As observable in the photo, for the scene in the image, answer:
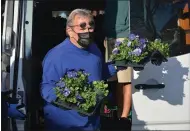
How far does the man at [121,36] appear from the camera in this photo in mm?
3298

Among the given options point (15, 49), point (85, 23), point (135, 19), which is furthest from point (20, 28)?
point (135, 19)

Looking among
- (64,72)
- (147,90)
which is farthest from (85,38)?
(147,90)

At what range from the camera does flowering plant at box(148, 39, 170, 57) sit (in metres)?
3.04

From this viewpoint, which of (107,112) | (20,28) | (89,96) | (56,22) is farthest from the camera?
(56,22)

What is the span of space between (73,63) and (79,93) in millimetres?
303

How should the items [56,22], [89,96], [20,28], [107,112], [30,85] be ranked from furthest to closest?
[56,22]
[107,112]
[30,85]
[20,28]
[89,96]

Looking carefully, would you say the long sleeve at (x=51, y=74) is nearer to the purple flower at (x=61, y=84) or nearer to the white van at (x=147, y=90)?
the purple flower at (x=61, y=84)

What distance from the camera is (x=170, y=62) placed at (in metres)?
3.31

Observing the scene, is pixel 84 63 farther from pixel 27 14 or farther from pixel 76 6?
pixel 76 6

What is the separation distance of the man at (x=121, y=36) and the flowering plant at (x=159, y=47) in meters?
0.28

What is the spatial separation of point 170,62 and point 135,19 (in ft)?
1.41

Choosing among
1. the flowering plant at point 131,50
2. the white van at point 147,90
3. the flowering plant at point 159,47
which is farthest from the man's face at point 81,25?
the flowering plant at point 159,47

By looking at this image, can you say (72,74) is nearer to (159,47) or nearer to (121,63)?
(121,63)

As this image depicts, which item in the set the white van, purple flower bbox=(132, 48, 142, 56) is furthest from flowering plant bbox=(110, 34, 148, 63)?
the white van
